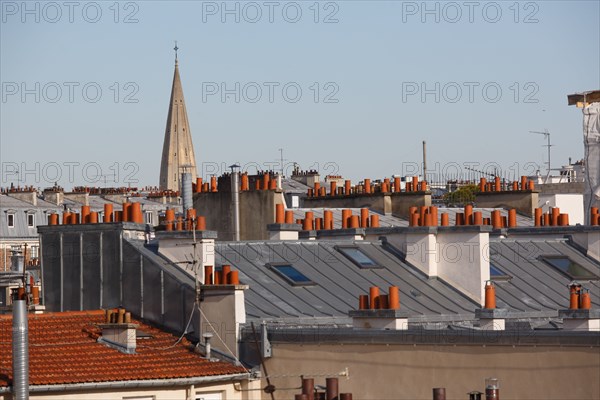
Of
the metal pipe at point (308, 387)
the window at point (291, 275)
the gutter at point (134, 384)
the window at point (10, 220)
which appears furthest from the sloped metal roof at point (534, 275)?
the window at point (10, 220)

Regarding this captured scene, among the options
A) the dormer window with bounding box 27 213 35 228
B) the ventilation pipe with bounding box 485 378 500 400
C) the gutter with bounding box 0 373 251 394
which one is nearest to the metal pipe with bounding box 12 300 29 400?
the gutter with bounding box 0 373 251 394

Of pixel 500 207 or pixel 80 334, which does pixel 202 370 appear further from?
pixel 500 207

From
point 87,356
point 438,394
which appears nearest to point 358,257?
point 87,356

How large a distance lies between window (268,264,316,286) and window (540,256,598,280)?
29.1 ft

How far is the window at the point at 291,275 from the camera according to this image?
35.8 metres

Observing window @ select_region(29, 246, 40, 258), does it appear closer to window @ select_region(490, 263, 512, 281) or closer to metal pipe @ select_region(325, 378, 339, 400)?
window @ select_region(490, 263, 512, 281)

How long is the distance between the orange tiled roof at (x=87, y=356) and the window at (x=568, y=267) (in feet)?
44.5

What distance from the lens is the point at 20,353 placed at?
2803 centimetres

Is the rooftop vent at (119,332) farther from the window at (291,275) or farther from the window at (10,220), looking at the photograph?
the window at (10,220)

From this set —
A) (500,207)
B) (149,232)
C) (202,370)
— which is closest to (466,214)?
(149,232)

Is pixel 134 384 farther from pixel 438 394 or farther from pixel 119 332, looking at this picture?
pixel 438 394

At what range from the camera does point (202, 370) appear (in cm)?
3052

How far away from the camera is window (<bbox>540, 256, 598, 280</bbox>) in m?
42.2

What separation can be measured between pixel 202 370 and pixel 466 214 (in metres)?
12.2
